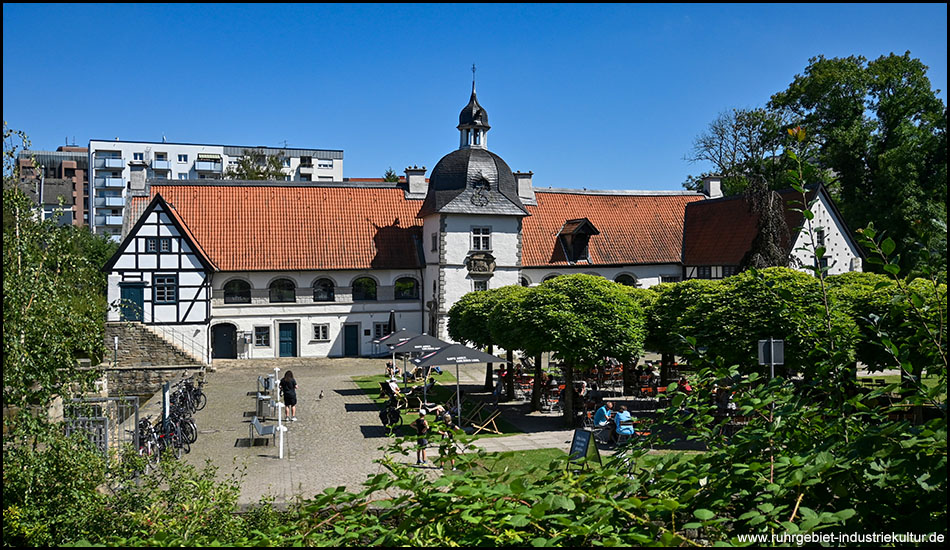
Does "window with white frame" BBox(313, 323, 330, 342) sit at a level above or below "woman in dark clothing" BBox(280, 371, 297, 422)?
above

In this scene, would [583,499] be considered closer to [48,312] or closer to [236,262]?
[48,312]

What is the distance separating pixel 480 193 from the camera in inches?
1564

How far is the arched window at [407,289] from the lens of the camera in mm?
40656

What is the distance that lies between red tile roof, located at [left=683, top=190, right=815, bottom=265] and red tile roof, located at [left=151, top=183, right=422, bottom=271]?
50.7 feet

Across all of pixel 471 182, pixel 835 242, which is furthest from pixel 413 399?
pixel 835 242

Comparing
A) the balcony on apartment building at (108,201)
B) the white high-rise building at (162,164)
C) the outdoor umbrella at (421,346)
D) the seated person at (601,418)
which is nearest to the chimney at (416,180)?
the outdoor umbrella at (421,346)

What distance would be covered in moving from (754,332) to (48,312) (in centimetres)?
1476

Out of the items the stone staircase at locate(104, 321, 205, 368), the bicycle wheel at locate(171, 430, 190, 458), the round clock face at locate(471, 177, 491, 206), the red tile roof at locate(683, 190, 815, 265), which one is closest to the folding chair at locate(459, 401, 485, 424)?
the bicycle wheel at locate(171, 430, 190, 458)

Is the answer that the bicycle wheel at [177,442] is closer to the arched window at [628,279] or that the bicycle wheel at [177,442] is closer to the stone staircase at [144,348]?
the stone staircase at [144,348]

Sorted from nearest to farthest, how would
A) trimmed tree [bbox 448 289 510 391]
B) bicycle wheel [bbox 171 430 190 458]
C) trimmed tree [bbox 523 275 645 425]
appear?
bicycle wheel [bbox 171 430 190 458], trimmed tree [bbox 523 275 645 425], trimmed tree [bbox 448 289 510 391]

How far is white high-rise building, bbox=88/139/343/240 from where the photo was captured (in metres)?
87.8

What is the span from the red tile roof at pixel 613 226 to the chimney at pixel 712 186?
2.31 feet

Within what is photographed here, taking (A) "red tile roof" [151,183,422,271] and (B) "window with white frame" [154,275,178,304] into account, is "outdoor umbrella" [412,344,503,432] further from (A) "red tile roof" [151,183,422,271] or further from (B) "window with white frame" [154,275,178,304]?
(A) "red tile roof" [151,183,422,271]

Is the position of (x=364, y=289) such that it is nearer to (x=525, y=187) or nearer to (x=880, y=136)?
(x=525, y=187)
